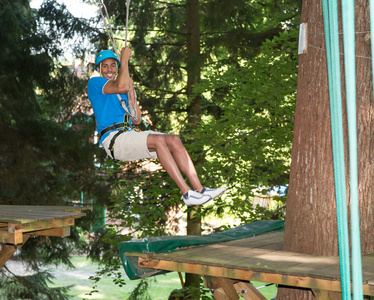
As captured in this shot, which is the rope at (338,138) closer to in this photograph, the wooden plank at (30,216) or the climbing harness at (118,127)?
the climbing harness at (118,127)

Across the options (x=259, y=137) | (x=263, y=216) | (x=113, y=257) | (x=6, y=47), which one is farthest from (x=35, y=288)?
(x=259, y=137)

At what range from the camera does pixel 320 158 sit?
14.1ft

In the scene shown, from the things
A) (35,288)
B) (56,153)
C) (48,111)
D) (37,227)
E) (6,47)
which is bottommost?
(35,288)

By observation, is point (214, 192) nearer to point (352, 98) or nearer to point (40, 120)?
point (352, 98)

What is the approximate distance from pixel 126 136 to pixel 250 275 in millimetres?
1397

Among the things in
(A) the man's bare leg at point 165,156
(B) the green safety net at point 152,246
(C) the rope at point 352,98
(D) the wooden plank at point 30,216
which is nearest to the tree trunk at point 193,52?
(D) the wooden plank at point 30,216

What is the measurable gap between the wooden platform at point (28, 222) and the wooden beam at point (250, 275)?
2.05m

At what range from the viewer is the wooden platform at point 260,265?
3.48 m

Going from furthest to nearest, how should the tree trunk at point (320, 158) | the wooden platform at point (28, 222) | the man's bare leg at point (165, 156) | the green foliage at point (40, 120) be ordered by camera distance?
the green foliage at point (40, 120) < the wooden platform at point (28, 222) < the tree trunk at point (320, 158) < the man's bare leg at point (165, 156)

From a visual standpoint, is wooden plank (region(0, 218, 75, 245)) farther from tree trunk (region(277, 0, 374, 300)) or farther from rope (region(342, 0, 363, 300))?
rope (region(342, 0, 363, 300))

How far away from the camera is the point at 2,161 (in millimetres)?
12062

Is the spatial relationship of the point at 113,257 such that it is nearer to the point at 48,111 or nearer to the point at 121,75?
the point at 48,111

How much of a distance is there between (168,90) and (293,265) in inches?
346

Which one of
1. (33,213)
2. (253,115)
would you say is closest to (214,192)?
(33,213)
